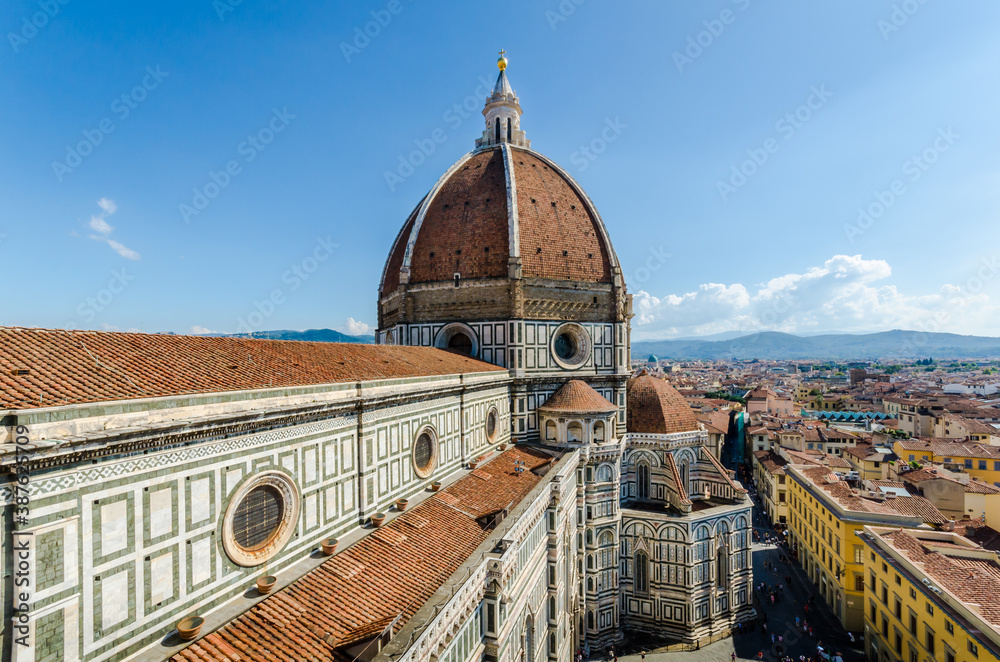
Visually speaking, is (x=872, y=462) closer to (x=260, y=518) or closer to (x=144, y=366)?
(x=260, y=518)

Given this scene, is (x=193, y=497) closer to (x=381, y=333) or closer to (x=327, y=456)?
(x=327, y=456)

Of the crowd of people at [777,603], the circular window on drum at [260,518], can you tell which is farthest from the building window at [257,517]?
the crowd of people at [777,603]

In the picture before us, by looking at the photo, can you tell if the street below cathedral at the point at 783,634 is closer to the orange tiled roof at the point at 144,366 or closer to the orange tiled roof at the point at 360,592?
the orange tiled roof at the point at 360,592

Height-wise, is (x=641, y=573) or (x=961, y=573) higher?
(x=961, y=573)

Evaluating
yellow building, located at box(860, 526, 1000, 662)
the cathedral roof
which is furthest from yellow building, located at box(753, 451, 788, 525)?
the cathedral roof

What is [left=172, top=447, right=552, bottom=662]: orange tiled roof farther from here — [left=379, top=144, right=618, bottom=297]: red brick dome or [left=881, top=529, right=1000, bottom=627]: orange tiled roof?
[left=881, top=529, right=1000, bottom=627]: orange tiled roof

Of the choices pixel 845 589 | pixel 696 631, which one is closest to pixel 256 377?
pixel 696 631

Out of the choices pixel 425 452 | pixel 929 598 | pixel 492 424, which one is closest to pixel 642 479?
pixel 492 424
